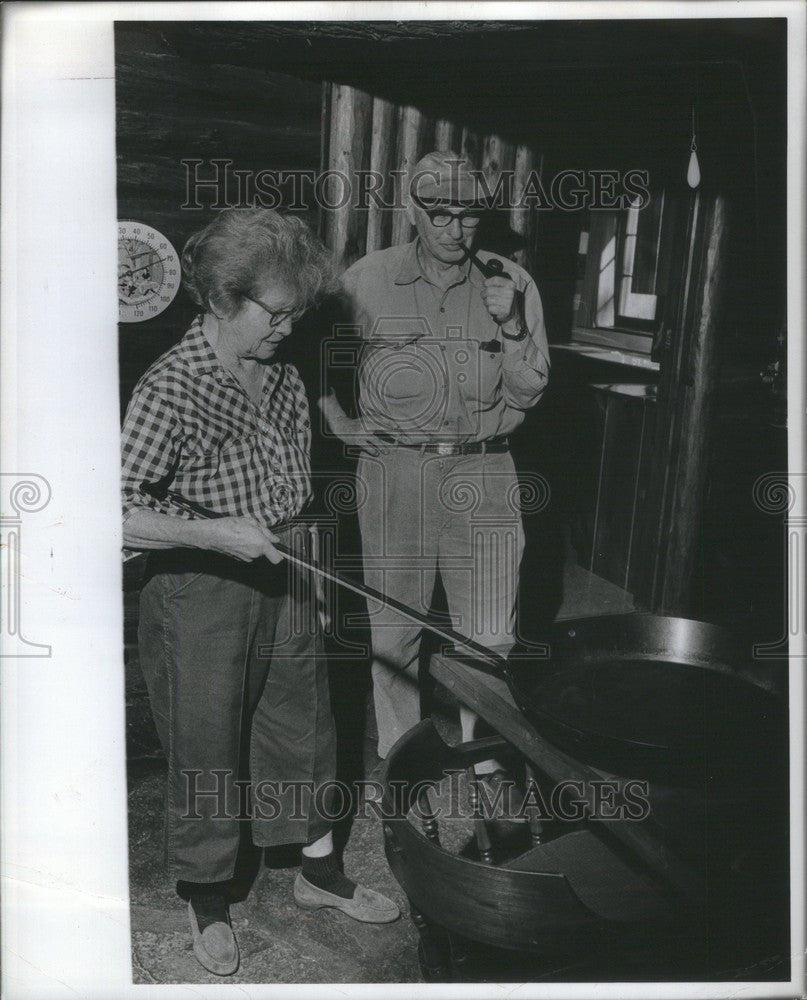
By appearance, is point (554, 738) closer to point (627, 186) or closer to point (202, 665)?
point (202, 665)

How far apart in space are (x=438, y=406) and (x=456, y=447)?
0.31ft

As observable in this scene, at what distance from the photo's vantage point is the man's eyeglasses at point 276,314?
5.10ft

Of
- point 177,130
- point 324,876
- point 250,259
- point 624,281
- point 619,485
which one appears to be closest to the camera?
point 250,259

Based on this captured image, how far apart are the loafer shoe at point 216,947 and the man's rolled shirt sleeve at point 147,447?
78 centimetres

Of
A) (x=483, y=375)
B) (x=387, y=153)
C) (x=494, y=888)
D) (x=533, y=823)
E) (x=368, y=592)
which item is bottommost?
(x=533, y=823)

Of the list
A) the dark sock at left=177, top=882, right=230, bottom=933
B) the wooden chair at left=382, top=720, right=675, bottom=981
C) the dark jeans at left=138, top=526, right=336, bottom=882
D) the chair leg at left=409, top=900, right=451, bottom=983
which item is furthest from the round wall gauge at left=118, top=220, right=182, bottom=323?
the chair leg at left=409, top=900, right=451, bottom=983

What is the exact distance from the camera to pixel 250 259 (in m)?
1.54

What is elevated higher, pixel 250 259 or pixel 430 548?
pixel 250 259

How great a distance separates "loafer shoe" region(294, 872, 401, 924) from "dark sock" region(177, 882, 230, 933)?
15 centimetres

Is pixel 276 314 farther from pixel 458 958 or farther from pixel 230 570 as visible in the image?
pixel 458 958

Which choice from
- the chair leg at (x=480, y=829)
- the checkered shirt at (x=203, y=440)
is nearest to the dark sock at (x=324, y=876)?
the chair leg at (x=480, y=829)

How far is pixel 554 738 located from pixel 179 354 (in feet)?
3.02

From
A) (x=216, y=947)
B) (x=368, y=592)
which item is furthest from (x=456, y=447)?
(x=216, y=947)

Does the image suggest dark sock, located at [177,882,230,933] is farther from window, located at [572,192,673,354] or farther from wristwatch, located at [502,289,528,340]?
window, located at [572,192,673,354]
